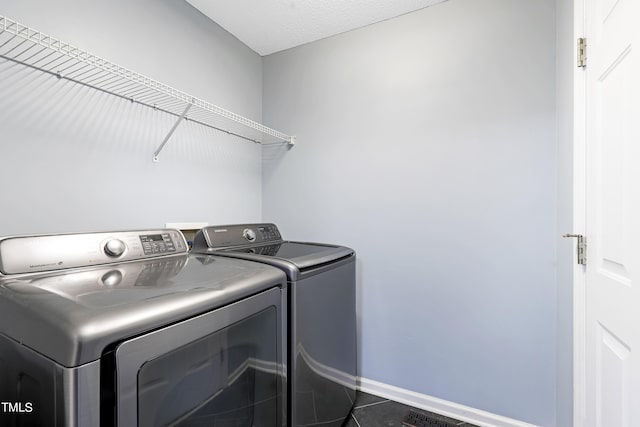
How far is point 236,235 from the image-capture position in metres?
1.62

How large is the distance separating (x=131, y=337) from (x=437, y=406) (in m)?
1.83

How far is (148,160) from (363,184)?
130 centimetres

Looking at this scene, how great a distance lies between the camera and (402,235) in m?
1.87

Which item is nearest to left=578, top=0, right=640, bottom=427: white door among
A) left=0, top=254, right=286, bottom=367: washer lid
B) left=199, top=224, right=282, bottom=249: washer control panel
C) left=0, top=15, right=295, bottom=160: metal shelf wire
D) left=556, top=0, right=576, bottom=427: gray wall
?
left=556, top=0, right=576, bottom=427: gray wall

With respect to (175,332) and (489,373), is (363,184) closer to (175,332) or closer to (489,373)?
(489,373)

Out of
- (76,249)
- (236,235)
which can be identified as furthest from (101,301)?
(236,235)

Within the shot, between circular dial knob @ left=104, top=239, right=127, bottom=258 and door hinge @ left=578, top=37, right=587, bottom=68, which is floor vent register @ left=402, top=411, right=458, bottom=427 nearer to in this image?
circular dial knob @ left=104, top=239, right=127, bottom=258

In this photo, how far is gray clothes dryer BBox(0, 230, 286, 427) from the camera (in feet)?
1.81

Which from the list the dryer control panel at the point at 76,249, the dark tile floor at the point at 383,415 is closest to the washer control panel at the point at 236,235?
the dryer control panel at the point at 76,249

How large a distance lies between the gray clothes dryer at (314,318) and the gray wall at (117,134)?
397 mm

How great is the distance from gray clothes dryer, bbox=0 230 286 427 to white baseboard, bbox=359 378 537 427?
106cm

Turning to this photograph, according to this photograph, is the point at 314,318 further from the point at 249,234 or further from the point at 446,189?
the point at 446,189

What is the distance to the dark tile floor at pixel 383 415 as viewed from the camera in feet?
5.40

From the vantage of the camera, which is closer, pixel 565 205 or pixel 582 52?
pixel 582 52
